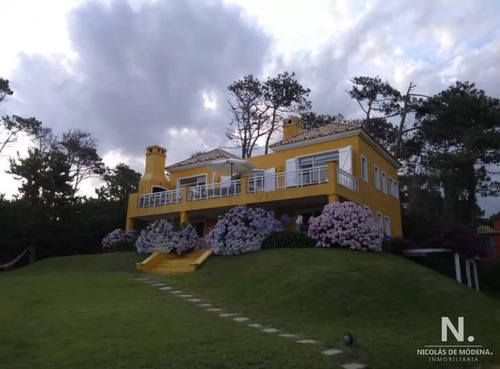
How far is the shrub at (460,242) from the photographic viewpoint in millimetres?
18156

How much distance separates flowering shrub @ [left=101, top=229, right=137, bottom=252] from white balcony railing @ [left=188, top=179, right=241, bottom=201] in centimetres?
390

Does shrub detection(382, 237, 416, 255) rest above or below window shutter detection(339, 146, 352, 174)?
below

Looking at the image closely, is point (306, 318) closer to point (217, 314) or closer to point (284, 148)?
point (217, 314)

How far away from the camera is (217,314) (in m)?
9.27

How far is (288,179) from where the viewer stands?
62.4 feet

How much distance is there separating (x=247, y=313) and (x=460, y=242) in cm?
1253

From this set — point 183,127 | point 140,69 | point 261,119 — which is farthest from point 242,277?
point 261,119

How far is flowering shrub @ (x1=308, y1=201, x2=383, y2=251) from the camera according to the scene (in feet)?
52.0

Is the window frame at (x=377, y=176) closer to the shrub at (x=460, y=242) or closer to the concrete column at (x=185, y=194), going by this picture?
the shrub at (x=460, y=242)

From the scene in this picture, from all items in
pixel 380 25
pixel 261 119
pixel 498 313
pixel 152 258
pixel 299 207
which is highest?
pixel 261 119

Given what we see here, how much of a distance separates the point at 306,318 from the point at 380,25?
10.3m

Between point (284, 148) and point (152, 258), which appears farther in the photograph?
point (284, 148)

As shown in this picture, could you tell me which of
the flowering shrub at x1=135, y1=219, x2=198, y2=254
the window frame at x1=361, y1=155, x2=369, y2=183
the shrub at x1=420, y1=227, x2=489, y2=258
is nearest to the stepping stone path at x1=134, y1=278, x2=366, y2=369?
the flowering shrub at x1=135, y1=219, x2=198, y2=254

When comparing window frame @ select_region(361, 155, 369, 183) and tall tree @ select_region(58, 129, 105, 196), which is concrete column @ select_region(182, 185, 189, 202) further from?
tall tree @ select_region(58, 129, 105, 196)
